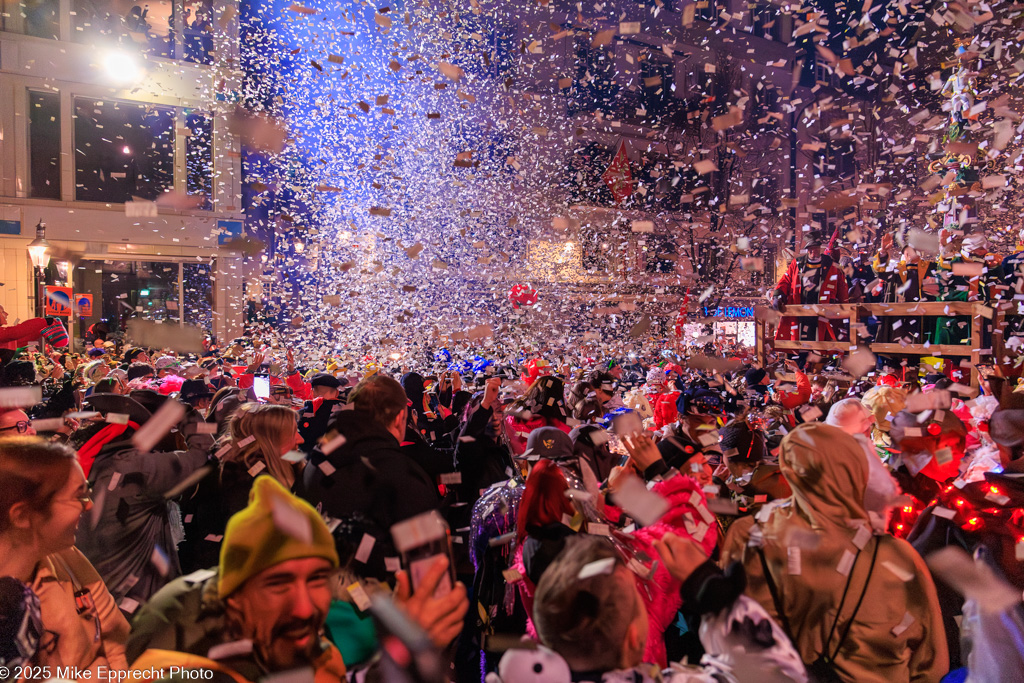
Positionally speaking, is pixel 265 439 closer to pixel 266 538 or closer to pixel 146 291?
pixel 266 538

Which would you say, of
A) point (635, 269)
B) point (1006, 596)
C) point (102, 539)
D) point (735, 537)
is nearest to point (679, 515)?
point (735, 537)

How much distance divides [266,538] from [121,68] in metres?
18.3

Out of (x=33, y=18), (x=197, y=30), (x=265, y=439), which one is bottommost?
(x=265, y=439)

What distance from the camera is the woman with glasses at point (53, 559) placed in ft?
5.52

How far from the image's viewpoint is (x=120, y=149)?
607 inches

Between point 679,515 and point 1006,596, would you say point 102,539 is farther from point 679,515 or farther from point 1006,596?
point 1006,596

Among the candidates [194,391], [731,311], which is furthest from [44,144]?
[731,311]

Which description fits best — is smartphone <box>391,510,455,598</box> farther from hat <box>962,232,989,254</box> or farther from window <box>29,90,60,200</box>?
window <box>29,90,60,200</box>

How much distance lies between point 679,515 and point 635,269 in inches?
737

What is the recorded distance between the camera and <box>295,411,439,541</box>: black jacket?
2.73 meters

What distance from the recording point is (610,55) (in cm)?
2017

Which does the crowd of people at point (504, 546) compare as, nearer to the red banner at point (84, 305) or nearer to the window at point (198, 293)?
the red banner at point (84, 305)

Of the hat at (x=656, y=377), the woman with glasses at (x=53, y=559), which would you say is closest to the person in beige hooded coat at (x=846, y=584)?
the woman with glasses at (x=53, y=559)

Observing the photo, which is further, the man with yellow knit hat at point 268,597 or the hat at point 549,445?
the hat at point 549,445
